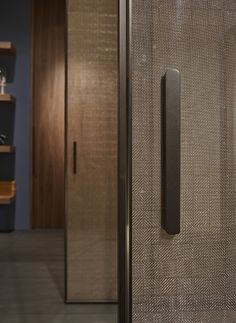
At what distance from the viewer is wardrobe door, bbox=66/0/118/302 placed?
2041 mm

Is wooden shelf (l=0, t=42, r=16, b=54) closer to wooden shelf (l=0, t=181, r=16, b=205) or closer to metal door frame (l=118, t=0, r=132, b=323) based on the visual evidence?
wooden shelf (l=0, t=181, r=16, b=205)

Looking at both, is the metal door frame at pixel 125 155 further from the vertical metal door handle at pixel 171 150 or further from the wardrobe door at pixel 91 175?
the wardrobe door at pixel 91 175

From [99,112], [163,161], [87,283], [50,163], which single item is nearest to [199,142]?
[163,161]

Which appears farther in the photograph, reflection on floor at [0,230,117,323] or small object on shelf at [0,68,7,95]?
small object on shelf at [0,68,7,95]

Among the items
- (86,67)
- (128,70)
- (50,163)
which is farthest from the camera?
(50,163)

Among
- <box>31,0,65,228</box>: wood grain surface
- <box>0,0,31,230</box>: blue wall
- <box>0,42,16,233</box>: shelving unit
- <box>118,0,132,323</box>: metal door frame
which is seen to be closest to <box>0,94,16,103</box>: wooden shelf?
<box>0,42,16,233</box>: shelving unit

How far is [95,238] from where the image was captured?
205cm

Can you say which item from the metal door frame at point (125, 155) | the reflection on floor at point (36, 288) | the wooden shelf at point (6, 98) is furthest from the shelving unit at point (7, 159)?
the metal door frame at point (125, 155)

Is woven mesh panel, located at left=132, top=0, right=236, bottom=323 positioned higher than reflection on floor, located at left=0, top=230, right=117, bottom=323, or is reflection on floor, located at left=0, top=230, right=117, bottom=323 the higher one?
woven mesh panel, located at left=132, top=0, right=236, bottom=323

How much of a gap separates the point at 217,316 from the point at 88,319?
3.58 feet

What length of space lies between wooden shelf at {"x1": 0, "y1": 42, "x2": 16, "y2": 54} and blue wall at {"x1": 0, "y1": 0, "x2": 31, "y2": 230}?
9cm

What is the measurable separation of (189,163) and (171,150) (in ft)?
0.21

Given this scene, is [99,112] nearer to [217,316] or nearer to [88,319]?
[88,319]

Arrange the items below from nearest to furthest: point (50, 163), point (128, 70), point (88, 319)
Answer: point (128, 70) < point (88, 319) < point (50, 163)
